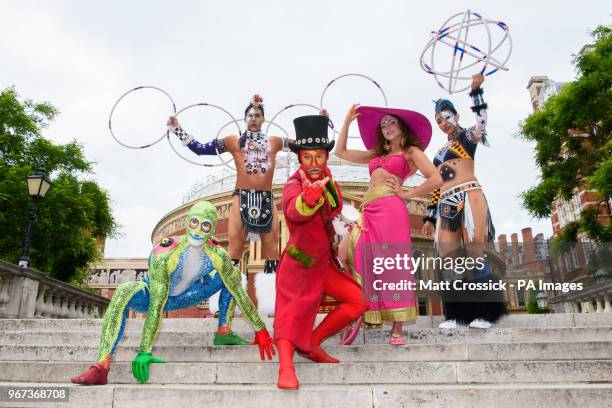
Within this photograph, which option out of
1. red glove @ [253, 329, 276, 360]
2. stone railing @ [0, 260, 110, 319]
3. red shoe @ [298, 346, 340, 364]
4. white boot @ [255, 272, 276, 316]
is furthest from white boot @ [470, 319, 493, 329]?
stone railing @ [0, 260, 110, 319]

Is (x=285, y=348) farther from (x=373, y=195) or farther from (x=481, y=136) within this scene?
(x=481, y=136)

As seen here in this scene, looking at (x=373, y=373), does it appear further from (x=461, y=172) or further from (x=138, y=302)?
(x=461, y=172)

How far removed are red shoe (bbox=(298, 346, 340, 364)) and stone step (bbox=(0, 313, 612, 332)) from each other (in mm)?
2185

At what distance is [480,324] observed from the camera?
17.9ft

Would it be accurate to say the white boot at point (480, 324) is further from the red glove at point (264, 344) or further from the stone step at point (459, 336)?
the red glove at point (264, 344)

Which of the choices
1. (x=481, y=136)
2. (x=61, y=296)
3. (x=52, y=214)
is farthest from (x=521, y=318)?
(x=52, y=214)

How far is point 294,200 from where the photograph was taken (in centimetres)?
399

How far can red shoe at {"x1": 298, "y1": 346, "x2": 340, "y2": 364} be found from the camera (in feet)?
13.6

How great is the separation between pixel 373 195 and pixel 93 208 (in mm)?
20185

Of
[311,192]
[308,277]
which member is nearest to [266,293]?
[308,277]

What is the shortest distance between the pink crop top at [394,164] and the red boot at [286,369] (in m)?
2.60

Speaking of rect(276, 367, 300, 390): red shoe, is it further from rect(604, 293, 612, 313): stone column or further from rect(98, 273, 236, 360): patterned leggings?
rect(604, 293, 612, 313): stone column

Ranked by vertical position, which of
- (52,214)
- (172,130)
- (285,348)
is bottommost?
(285,348)

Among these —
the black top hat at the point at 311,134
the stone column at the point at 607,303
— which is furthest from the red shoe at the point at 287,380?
the stone column at the point at 607,303
